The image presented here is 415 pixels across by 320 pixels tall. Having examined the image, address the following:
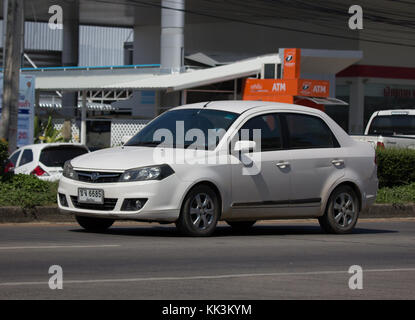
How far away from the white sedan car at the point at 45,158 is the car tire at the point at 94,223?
6.86 m

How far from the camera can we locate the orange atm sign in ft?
104

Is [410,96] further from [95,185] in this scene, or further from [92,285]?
[92,285]

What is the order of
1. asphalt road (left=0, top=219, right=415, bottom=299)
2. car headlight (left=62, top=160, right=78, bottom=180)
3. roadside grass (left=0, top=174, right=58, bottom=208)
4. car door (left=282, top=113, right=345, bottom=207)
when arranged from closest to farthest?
asphalt road (left=0, top=219, right=415, bottom=299) < car headlight (left=62, top=160, right=78, bottom=180) < car door (left=282, top=113, right=345, bottom=207) < roadside grass (left=0, top=174, right=58, bottom=208)

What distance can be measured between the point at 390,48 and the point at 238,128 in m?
41.2

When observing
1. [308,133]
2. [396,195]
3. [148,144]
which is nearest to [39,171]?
[396,195]

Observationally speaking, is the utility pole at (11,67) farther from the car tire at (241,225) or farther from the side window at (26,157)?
the car tire at (241,225)

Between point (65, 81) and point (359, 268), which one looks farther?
point (65, 81)

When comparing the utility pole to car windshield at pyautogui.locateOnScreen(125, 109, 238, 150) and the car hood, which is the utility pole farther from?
the car hood

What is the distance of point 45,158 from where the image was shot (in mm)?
Result: 19750

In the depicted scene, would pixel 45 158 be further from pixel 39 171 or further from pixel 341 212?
pixel 341 212

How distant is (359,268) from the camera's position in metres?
9.48

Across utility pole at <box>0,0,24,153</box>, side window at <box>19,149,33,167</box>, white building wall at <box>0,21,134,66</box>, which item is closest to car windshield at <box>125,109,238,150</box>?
utility pole at <box>0,0,24,153</box>

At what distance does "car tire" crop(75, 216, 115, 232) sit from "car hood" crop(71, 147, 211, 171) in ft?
2.87
